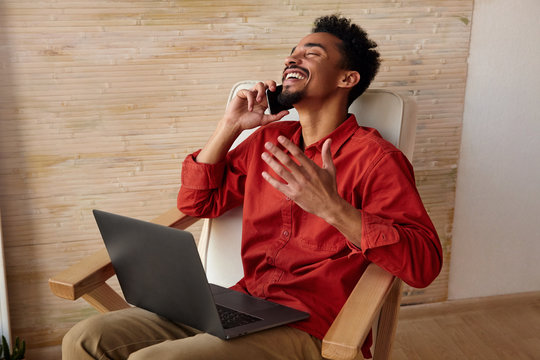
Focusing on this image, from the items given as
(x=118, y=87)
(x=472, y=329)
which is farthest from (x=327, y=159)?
(x=472, y=329)

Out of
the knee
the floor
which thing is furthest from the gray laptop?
the floor

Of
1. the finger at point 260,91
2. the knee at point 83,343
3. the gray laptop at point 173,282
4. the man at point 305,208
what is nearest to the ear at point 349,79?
the man at point 305,208

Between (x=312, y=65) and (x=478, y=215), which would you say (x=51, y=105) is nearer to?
(x=312, y=65)

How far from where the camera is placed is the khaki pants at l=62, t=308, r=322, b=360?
1.32 m

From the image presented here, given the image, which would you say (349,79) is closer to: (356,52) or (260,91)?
(356,52)

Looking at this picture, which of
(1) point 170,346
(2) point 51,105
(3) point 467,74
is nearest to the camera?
(1) point 170,346

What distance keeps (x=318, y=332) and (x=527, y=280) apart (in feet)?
5.10

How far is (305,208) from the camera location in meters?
1.29

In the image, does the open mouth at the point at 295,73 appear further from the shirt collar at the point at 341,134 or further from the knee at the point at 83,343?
the knee at the point at 83,343

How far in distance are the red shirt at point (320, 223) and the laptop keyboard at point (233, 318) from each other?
0.12 metres

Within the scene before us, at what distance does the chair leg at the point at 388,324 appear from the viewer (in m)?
1.63

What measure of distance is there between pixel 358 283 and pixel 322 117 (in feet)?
1.80

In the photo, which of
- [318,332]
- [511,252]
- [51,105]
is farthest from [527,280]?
[51,105]

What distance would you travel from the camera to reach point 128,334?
1468 millimetres
